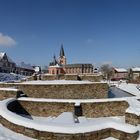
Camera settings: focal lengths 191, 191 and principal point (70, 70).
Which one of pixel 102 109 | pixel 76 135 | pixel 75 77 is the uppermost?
pixel 75 77

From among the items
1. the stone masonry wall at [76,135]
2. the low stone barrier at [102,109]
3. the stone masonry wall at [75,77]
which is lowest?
the low stone barrier at [102,109]

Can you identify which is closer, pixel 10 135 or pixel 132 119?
pixel 10 135

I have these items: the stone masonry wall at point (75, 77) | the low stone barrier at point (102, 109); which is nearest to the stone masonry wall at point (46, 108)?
the low stone barrier at point (102, 109)

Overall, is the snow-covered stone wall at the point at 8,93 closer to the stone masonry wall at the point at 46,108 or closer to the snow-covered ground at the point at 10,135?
the stone masonry wall at the point at 46,108

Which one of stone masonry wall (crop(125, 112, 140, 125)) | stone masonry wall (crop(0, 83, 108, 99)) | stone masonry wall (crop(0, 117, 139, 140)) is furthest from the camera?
stone masonry wall (crop(0, 83, 108, 99))

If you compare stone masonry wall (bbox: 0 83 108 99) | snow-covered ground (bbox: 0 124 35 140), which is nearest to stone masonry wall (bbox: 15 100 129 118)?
stone masonry wall (bbox: 0 83 108 99)

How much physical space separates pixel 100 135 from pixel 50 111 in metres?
5.12

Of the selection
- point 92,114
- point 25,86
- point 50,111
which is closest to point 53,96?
point 25,86

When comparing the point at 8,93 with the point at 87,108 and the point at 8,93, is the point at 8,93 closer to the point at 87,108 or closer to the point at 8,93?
the point at 8,93

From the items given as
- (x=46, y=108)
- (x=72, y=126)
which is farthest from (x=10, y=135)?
(x=46, y=108)

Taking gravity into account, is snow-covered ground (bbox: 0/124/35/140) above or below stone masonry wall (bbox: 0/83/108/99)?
below

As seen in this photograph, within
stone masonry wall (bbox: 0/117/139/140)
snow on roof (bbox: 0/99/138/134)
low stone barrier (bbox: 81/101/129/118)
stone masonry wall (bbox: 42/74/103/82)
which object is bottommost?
low stone barrier (bbox: 81/101/129/118)

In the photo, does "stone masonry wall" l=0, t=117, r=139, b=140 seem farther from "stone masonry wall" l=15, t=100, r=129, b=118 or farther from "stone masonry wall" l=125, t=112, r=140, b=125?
"stone masonry wall" l=15, t=100, r=129, b=118

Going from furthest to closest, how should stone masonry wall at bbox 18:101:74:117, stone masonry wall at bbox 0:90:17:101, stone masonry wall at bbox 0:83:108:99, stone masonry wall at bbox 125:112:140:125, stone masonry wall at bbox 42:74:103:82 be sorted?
stone masonry wall at bbox 42:74:103:82 → stone masonry wall at bbox 0:83:108:99 → stone masonry wall at bbox 0:90:17:101 → stone masonry wall at bbox 18:101:74:117 → stone masonry wall at bbox 125:112:140:125
